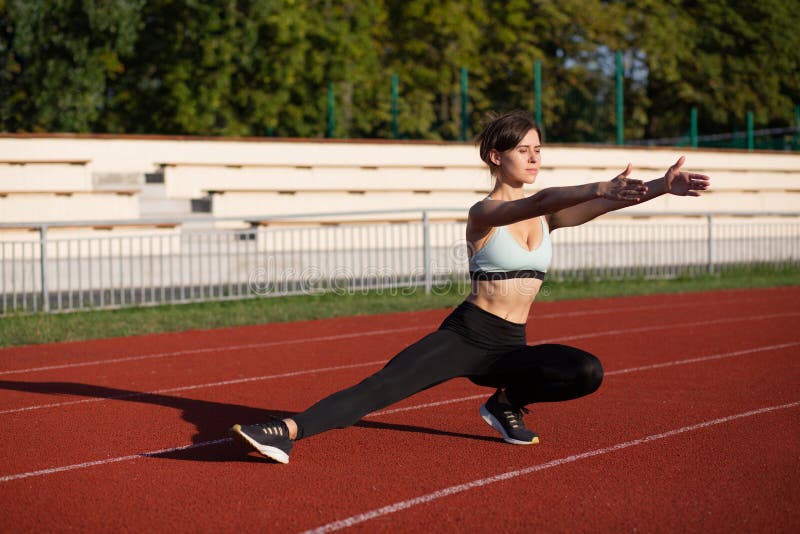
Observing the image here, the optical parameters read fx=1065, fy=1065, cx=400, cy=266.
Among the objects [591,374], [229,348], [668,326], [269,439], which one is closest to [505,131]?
[591,374]

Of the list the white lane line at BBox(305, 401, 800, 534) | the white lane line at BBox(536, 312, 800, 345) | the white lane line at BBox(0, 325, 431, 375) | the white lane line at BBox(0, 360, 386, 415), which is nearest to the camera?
the white lane line at BBox(305, 401, 800, 534)

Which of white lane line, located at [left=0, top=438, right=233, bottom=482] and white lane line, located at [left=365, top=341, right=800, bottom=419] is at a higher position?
white lane line, located at [left=0, top=438, right=233, bottom=482]

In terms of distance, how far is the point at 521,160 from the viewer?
213 inches

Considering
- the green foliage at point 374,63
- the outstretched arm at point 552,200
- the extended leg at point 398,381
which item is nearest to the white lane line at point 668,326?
the extended leg at point 398,381

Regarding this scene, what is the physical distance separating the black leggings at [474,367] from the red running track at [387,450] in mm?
385

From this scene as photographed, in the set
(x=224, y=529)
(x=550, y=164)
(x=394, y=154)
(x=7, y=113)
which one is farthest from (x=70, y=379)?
(x=7, y=113)

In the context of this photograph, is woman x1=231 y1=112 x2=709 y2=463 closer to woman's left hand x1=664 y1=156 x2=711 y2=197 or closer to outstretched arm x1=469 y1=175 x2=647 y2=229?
outstretched arm x1=469 y1=175 x2=647 y2=229

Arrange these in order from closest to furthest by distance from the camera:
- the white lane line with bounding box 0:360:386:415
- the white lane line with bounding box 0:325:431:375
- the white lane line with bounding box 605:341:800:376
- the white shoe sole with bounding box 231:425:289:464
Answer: the white shoe sole with bounding box 231:425:289:464 < the white lane line with bounding box 0:360:386:415 < the white lane line with bounding box 605:341:800:376 < the white lane line with bounding box 0:325:431:375

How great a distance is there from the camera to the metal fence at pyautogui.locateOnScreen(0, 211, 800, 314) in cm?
1436

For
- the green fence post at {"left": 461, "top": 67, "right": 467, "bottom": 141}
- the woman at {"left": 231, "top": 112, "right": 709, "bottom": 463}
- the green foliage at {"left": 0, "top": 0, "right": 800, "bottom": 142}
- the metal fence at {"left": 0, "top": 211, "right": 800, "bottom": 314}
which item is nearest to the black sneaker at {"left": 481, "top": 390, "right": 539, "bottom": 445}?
the woman at {"left": 231, "top": 112, "right": 709, "bottom": 463}

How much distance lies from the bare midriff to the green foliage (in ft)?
63.2

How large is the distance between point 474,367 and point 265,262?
33.8 feet

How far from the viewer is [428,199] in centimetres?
2309

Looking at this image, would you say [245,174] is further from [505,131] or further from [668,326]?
[505,131]
